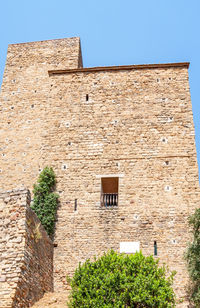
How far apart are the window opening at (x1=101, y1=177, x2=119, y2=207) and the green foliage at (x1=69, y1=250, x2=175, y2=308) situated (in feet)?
10.9

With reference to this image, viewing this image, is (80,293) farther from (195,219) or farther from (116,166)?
(116,166)

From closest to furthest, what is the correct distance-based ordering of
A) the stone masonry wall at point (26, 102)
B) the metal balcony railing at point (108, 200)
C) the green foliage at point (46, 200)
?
the green foliage at point (46, 200) → the metal balcony railing at point (108, 200) → the stone masonry wall at point (26, 102)

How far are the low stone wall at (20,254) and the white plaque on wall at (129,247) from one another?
2470mm

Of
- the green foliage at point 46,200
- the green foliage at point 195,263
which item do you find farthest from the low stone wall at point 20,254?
the green foliage at point 195,263

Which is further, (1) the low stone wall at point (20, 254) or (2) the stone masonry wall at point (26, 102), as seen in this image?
(2) the stone masonry wall at point (26, 102)

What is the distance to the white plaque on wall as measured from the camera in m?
13.1

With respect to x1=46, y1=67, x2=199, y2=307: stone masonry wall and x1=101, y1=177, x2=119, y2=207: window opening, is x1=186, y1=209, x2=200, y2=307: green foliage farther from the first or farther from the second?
x1=101, y1=177, x2=119, y2=207: window opening

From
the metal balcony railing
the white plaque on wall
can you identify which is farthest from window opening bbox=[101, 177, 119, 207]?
the white plaque on wall

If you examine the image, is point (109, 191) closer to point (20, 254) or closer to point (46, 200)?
point (46, 200)

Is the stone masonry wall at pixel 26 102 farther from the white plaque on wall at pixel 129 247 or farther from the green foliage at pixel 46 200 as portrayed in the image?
the white plaque on wall at pixel 129 247

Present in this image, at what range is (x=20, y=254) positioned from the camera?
1064cm

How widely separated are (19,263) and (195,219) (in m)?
5.45

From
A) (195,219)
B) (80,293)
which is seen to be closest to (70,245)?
(80,293)

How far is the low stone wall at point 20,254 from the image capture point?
10164 mm
